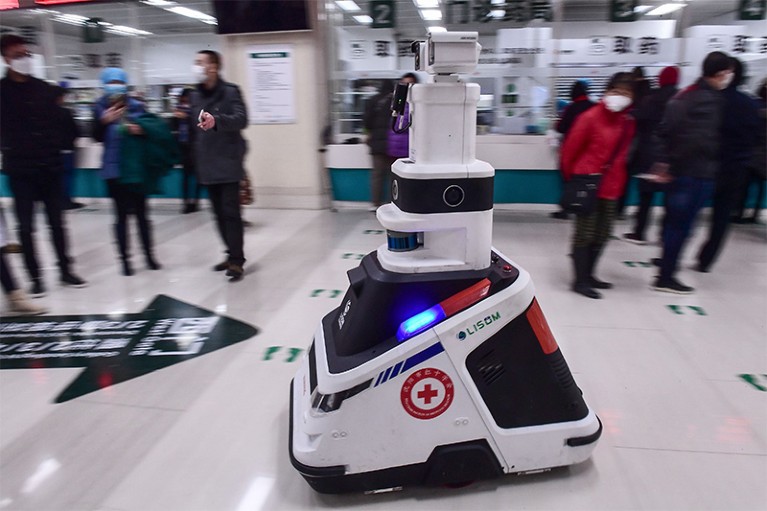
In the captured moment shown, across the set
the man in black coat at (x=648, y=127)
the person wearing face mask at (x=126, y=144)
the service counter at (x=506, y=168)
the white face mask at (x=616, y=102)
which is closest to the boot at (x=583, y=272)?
the white face mask at (x=616, y=102)

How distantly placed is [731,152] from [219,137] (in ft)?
11.1

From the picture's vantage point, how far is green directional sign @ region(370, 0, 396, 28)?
226 inches

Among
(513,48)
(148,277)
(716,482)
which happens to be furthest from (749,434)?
(513,48)

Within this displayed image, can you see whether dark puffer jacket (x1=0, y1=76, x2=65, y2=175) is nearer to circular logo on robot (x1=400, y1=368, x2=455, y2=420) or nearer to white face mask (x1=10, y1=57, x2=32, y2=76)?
white face mask (x1=10, y1=57, x2=32, y2=76)

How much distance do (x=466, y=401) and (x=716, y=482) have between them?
0.85m

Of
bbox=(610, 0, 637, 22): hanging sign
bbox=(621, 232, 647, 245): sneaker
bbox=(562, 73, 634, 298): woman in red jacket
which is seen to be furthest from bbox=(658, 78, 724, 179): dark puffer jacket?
bbox=(610, 0, 637, 22): hanging sign

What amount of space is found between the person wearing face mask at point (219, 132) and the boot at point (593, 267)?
89.6 inches

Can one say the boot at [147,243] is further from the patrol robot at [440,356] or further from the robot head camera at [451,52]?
the robot head camera at [451,52]

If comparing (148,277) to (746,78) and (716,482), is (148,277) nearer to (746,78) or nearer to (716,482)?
(716,482)

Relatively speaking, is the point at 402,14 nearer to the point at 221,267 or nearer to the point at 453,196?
the point at 221,267

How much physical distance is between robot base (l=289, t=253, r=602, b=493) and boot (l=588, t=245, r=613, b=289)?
1.77 m

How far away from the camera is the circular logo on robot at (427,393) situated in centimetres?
150

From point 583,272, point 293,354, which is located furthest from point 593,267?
point 293,354

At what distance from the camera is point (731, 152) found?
358cm
